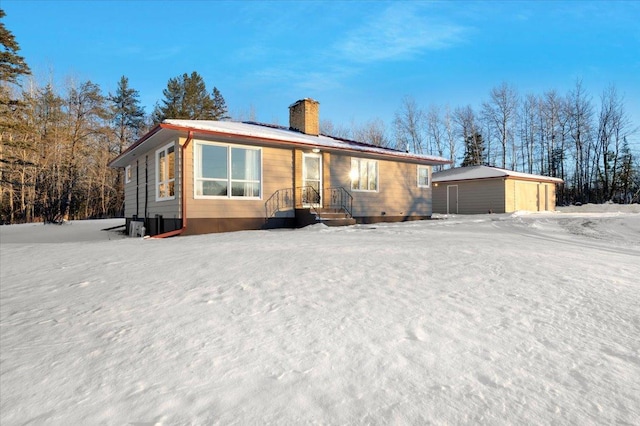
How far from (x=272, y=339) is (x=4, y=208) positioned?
28753mm

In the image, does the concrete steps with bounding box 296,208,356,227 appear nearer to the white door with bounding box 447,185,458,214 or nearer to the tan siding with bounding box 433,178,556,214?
the tan siding with bounding box 433,178,556,214

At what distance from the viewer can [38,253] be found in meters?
6.58

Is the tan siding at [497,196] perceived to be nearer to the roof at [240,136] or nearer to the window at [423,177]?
the roof at [240,136]

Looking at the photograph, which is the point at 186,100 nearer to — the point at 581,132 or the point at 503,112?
the point at 503,112

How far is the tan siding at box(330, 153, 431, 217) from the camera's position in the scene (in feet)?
41.7

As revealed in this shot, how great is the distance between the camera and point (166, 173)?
35.2 ft

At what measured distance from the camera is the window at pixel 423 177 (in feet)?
49.6

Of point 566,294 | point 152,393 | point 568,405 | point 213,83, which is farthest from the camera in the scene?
point 213,83

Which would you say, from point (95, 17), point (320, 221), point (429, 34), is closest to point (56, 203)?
point (95, 17)

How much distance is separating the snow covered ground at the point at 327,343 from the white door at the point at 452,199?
18067 millimetres

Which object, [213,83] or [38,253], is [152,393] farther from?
[213,83]

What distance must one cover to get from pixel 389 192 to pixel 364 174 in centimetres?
141

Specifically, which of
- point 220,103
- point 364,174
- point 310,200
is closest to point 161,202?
point 310,200

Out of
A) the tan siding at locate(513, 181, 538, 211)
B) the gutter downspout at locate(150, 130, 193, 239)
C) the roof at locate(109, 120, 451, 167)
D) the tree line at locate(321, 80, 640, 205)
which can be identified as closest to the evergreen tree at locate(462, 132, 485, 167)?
the tree line at locate(321, 80, 640, 205)
